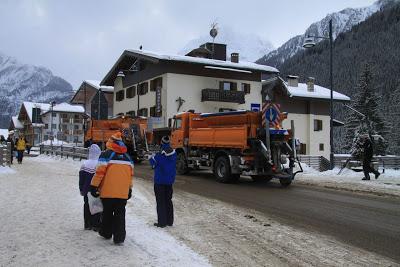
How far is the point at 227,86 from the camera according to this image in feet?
153

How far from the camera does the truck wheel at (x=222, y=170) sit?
18031 millimetres

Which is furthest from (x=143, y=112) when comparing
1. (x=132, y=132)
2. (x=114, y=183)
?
(x=114, y=183)

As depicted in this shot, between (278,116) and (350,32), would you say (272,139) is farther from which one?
(350,32)

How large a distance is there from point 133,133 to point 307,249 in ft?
77.0

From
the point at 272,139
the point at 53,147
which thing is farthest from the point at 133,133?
the point at 272,139

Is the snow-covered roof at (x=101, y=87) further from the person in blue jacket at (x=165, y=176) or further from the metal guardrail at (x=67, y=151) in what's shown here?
the person in blue jacket at (x=165, y=176)

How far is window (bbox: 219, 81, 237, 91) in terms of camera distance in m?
46.3

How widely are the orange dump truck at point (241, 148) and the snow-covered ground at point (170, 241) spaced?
5868 mm

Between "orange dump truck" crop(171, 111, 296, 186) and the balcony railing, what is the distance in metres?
24.0

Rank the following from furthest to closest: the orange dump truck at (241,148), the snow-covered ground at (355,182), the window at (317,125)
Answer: the window at (317,125) → the orange dump truck at (241,148) → the snow-covered ground at (355,182)

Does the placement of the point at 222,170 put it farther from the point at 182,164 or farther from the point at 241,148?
the point at 182,164

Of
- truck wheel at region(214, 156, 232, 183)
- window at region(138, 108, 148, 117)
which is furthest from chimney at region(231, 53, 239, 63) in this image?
truck wheel at region(214, 156, 232, 183)

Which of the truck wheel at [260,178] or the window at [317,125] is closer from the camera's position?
the truck wheel at [260,178]

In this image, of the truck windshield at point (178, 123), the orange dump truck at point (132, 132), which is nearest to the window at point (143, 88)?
the orange dump truck at point (132, 132)
